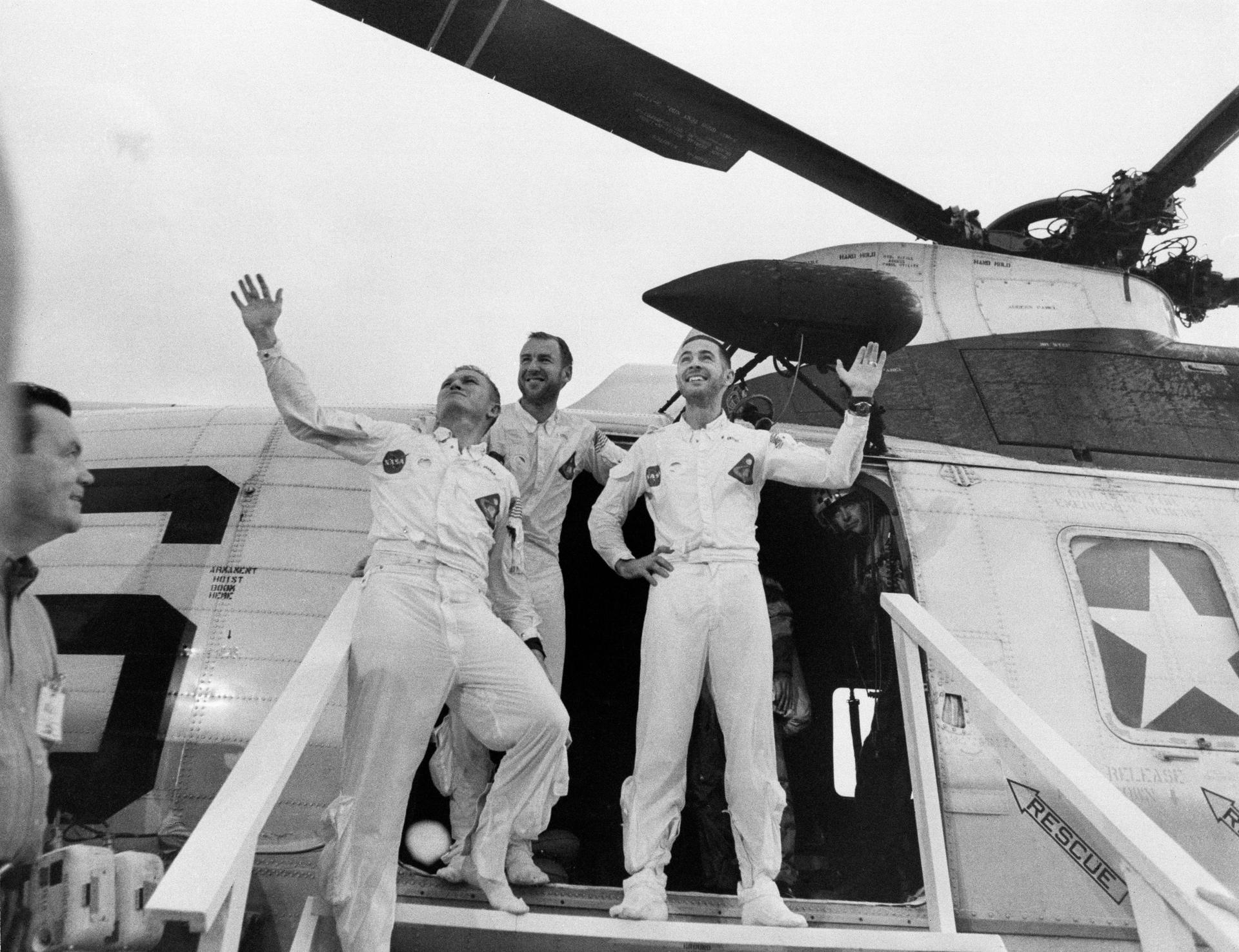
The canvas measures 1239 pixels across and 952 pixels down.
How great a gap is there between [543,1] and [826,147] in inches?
80.1

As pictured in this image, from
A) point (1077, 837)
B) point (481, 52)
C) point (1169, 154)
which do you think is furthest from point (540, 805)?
point (1169, 154)

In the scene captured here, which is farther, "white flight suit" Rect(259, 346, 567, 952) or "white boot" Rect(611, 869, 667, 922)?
"white boot" Rect(611, 869, 667, 922)

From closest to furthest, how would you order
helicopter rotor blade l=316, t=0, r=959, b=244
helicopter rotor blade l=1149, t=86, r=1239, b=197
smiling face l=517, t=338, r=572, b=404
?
helicopter rotor blade l=316, t=0, r=959, b=244, smiling face l=517, t=338, r=572, b=404, helicopter rotor blade l=1149, t=86, r=1239, b=197

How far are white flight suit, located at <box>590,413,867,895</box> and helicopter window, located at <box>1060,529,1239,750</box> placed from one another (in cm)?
129

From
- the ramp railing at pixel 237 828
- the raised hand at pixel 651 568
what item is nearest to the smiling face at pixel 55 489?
the ramp railing at pixel 237 828

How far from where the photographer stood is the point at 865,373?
3.65m

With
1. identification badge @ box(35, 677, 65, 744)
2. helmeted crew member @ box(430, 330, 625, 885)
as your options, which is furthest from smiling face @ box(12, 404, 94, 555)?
helmeted crew member @ box(430, 330, 625, 885)

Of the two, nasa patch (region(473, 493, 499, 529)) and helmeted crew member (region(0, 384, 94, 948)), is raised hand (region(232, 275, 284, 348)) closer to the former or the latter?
nasa patch (region(473, 493, 499, 529))

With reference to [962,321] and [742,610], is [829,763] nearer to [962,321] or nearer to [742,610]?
[742,610]

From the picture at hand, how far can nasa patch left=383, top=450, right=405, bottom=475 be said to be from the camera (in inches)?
130

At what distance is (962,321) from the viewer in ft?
18.3

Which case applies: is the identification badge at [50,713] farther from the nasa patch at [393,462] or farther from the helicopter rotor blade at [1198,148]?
the helicopter rotor blade at [1198,148]

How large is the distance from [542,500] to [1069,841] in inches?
89.8

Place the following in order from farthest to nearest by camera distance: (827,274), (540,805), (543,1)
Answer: (827,274), (543,1), (540,805)
